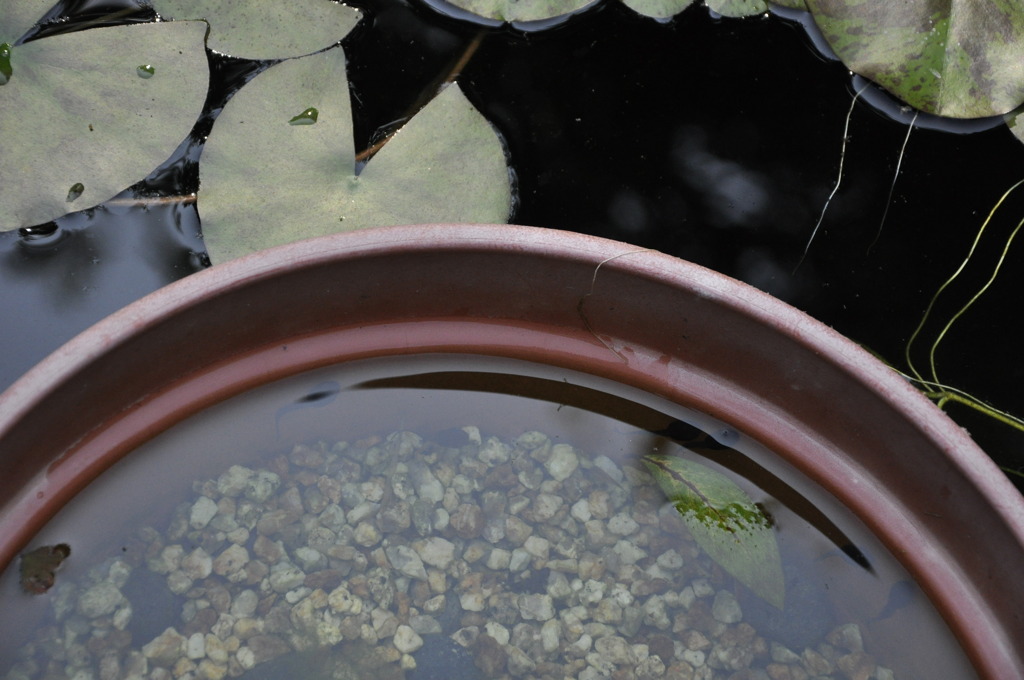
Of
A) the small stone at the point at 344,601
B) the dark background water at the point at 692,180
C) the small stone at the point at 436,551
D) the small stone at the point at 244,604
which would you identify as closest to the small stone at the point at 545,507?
the small stone at the point at 436,551

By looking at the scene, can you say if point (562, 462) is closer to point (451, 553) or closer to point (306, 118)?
point (451, 553)

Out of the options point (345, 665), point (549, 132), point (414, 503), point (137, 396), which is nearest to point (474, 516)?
point (414, 503)

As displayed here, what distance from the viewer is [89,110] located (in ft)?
3.90

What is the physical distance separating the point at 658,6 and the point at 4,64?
1077mm

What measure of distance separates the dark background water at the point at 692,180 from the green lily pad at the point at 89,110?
0.22ft

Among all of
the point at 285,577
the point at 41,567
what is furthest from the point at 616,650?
the point at 41,567

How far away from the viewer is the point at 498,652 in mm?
920

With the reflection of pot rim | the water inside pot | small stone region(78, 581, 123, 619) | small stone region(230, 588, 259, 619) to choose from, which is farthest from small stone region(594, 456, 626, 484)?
small stone region(78, 581, 123, 619)

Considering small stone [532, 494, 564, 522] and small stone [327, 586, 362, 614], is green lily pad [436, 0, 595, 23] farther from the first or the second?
small stone [327, 586, 362, 614]

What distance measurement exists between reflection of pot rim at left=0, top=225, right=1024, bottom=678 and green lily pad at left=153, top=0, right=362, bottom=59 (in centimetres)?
60

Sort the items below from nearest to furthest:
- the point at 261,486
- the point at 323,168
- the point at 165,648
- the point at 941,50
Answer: the point at 165,648 → the point at 261,486 → the point at 323,168 → the point at 941,50

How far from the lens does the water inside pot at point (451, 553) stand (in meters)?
0.90

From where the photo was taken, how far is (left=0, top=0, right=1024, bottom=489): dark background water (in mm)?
1198

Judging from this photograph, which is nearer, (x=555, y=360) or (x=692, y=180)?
(x=555, y=360)
